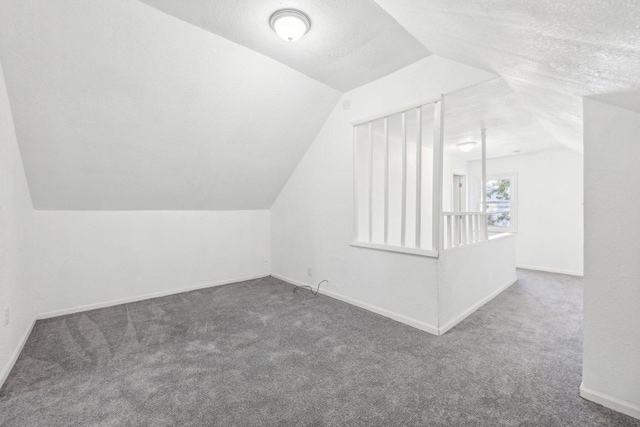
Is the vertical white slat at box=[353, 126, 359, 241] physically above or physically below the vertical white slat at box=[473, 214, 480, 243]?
above

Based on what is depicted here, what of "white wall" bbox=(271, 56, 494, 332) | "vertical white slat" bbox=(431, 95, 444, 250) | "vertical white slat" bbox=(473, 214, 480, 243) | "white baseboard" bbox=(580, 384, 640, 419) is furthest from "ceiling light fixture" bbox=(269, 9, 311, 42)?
"white baseboard" bbox=(580, 384, 640, 419)

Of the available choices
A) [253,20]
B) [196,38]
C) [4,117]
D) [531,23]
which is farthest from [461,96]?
[4,117]

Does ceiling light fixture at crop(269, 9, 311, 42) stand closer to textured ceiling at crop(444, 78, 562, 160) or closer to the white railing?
textured ceiling at crop(444, 78, 562, 160)

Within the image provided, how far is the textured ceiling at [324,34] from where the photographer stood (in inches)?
73.9

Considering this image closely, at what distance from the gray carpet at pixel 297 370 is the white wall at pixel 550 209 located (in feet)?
7.82

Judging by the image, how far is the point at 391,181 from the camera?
4.00 metres

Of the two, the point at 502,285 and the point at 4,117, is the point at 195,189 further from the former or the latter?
the point at 502,285

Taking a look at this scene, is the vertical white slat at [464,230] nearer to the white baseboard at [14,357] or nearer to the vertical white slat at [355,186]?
the vertical white slat at [355,186]

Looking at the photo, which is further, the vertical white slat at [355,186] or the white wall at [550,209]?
the white wall at [550,209]

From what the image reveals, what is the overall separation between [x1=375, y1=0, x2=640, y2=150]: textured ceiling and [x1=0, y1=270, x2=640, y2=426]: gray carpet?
68.5 inches

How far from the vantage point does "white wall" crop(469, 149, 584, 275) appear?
4.76 m

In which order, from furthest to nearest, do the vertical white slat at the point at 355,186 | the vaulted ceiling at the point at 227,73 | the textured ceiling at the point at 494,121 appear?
the vertical white slat at the point at 355,186, the textured ceiling at the point at 494,121, the vaulted ceiling at the point at 227,73

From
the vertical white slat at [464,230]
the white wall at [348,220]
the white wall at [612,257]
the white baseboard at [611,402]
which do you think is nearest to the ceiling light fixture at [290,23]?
the white wall at [348,220]

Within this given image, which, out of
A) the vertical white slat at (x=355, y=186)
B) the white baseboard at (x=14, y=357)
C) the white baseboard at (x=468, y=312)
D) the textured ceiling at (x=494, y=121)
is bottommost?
the white baseboard at (x=468, y=312)
